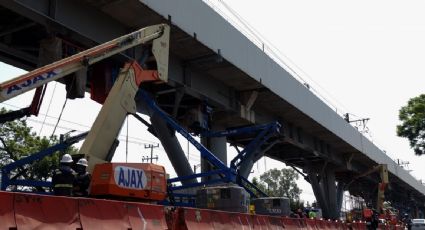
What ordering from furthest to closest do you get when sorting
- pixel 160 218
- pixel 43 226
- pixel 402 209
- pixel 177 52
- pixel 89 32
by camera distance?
pixel 402 209 → pixel 177 52 → pixel 89 32 → pixel 160 218 → pixel 43 226

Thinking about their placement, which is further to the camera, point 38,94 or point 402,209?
point 402,209

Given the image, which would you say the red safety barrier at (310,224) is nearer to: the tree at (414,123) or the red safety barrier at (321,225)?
the red safety barrier at (321,225)

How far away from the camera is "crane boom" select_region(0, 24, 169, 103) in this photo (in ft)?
27.9

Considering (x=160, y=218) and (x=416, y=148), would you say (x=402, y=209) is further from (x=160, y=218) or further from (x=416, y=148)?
(x=160, y=218)

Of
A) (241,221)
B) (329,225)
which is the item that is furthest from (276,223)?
(329,225)

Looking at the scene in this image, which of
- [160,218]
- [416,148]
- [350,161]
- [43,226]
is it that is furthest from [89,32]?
[350,161]

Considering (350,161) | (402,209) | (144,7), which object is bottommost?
(402,209)

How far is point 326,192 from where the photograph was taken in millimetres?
41531

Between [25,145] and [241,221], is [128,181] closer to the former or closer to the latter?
[241,221]

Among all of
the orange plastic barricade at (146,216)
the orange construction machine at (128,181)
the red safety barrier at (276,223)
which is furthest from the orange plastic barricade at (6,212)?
the red safety barrier at (276,223)

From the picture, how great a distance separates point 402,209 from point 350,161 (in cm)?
4669

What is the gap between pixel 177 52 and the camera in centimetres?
1730

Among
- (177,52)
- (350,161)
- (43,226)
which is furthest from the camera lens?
(350,161)

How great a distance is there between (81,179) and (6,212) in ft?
9.68
